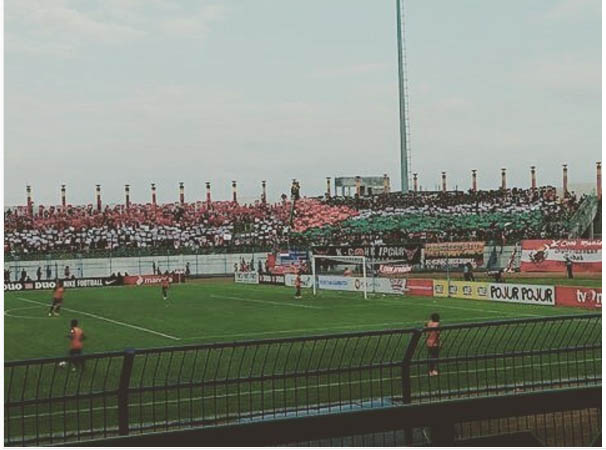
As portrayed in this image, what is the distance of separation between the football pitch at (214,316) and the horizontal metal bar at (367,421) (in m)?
14.6

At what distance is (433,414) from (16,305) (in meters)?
32.8

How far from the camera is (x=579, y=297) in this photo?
30547 mm

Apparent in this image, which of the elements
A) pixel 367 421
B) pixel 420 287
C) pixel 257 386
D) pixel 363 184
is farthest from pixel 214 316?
pixel 363 184

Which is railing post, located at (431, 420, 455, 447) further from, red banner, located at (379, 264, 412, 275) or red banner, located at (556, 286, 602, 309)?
red banner, located at (379, 264, 412, 275)

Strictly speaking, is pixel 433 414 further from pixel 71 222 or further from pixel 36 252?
pixel 71 222

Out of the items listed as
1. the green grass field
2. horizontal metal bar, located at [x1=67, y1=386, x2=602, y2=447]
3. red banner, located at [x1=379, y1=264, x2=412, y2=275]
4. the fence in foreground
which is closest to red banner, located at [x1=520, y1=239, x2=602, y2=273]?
red banner, located at [x1=379, y1=264, x2=412, y2=275]

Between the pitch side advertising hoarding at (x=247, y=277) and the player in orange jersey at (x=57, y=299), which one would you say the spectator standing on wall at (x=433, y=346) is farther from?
the pitch side advertising hoarding at (x=247, y=277)

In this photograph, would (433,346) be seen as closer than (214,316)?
Yes

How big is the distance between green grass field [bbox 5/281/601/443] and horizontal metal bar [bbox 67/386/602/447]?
558 millimetres

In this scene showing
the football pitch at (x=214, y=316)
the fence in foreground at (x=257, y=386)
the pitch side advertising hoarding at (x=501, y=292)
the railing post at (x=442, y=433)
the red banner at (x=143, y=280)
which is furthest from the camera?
the red banner at (x=143, y=280)

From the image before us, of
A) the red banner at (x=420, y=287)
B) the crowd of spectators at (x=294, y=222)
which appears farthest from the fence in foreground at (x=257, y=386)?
the crowd of spectators at (x=294, y=222)

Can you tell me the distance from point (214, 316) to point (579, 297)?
12.5 meters

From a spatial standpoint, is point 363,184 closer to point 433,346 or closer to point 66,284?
point 66,284

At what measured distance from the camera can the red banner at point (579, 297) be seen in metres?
30.0
